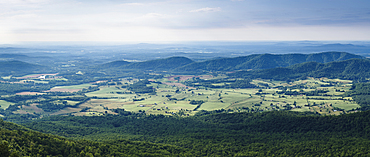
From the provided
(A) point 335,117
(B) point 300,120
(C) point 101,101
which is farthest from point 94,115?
(A) point 335,117

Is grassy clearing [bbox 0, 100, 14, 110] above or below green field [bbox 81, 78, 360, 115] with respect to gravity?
below

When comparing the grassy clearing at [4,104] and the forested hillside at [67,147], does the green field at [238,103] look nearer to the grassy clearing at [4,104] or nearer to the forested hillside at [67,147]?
the forested hillside at [67,147]

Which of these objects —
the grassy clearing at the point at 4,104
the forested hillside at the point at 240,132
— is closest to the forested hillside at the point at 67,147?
the forested hillside at the point at 240,132

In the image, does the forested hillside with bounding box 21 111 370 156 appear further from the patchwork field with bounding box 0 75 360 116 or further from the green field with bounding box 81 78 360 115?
the green field with bounding box 81 78 360 115

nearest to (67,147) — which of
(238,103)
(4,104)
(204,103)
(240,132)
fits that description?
(240,132)

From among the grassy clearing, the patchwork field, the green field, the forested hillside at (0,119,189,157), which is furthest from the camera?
the grassy clearing

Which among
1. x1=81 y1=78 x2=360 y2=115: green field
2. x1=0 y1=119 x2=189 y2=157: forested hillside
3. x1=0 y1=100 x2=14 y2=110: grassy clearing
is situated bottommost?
x1=0 y1=100 x2=14 y2=110: grassy clearing

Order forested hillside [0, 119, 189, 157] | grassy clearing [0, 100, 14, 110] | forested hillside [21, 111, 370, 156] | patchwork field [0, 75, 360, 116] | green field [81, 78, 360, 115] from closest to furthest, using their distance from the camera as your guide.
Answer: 1. forested hillside [0, 119, 189, 157]
2. forested hillside [21, 111, 370, 156]
3. patchwork field [0, 75, 360, 116]
4. green field [81, 78, 360, 115]
5. grassy clearing [0, 100, 14, 110]

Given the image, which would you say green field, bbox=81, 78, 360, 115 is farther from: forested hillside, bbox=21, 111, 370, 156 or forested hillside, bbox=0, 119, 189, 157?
forested hillside, bbox=0, 119, 189, 157

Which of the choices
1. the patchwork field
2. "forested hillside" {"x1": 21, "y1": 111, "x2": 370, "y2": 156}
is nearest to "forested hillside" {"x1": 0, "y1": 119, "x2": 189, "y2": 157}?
"forested hillside" {"x1": 21, "y1": 111, "x2": 370, "y2": 156}

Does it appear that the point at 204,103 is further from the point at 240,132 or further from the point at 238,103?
the point at 240,132

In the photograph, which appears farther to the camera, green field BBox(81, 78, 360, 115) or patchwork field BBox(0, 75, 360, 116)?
green field BBox(81, 78, 360, 115)

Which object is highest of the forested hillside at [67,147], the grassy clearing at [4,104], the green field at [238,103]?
the forested hillside at [67,147]
